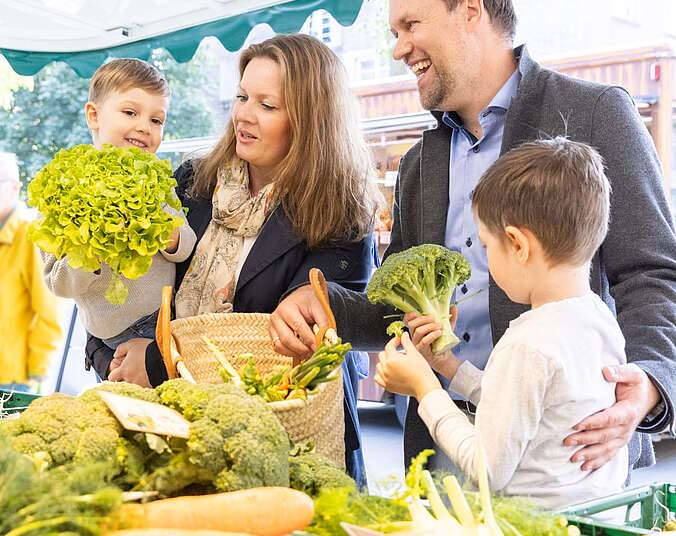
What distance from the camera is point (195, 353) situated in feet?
6.79

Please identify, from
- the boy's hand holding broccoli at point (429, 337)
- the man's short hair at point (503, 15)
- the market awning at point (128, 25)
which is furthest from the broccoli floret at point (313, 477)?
the market awning at point (128, 25)

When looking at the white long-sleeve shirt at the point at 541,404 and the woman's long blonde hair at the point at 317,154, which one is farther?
the woman's long blonde hair at the point at 317,154

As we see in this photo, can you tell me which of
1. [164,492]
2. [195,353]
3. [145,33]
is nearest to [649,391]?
[164,492]

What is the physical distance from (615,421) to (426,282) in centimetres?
58

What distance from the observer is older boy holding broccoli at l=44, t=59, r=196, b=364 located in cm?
253

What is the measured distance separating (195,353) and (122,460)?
3.17 ft

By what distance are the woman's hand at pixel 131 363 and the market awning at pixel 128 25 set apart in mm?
1667

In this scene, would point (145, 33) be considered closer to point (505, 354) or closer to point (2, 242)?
point (2, 242)

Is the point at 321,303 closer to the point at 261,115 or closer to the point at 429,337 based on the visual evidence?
the point at 429,337

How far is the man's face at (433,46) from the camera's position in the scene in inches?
84.0

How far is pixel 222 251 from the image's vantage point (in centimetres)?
257

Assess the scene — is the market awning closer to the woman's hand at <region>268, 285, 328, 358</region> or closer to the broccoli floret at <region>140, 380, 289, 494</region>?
the woman's hand at <region>268, 285, 328, 358</region>

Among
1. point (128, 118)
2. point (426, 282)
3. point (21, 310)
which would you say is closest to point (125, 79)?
point (128, 118)

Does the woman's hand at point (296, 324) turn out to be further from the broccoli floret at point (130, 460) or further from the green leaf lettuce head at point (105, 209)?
the broccoli floret at point (130, 460)
